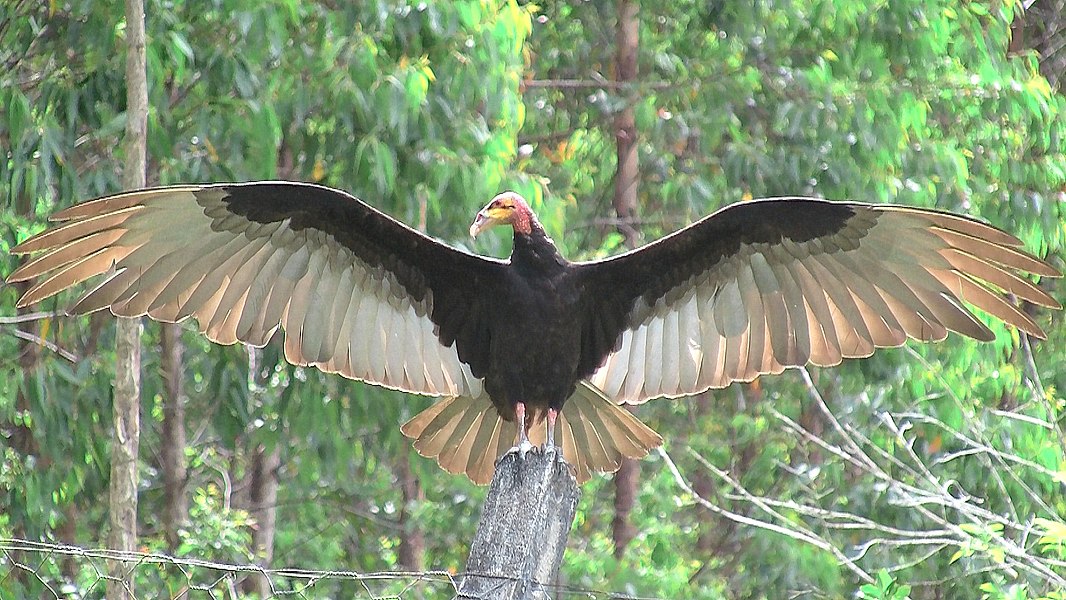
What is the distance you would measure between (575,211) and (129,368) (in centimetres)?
305

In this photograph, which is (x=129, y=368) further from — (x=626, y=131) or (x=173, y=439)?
(x=626, y=131)

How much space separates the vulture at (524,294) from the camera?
366cm

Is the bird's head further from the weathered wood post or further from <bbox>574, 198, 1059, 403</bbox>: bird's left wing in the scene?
the weathered wood post

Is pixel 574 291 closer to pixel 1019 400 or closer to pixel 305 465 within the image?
pixel 305 465

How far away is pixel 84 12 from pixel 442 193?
1242mm

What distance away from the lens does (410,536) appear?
26.3 ft

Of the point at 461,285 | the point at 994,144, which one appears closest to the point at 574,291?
the point at 461,285

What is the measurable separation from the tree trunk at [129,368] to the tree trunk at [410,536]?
3265 millimetres

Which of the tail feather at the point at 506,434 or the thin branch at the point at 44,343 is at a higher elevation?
the thin branch at the point at 44,343

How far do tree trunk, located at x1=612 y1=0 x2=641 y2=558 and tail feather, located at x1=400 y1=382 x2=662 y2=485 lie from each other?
3.30m

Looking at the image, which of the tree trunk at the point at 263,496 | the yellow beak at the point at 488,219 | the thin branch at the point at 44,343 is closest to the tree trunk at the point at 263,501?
the tree trunk at the point at 263,496

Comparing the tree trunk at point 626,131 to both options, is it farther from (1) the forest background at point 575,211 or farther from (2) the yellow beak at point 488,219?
(2) the yellow beak at point 488,219

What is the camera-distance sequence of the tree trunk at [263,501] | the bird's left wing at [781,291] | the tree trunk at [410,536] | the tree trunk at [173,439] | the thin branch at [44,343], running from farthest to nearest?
the tree trunk at [410,536]
the tree trunk at [263,501]
the tree trunk at [173,439]
the thin branch at [44,343]
the bird's left wing at [781,291]

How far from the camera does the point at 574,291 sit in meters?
3.72
